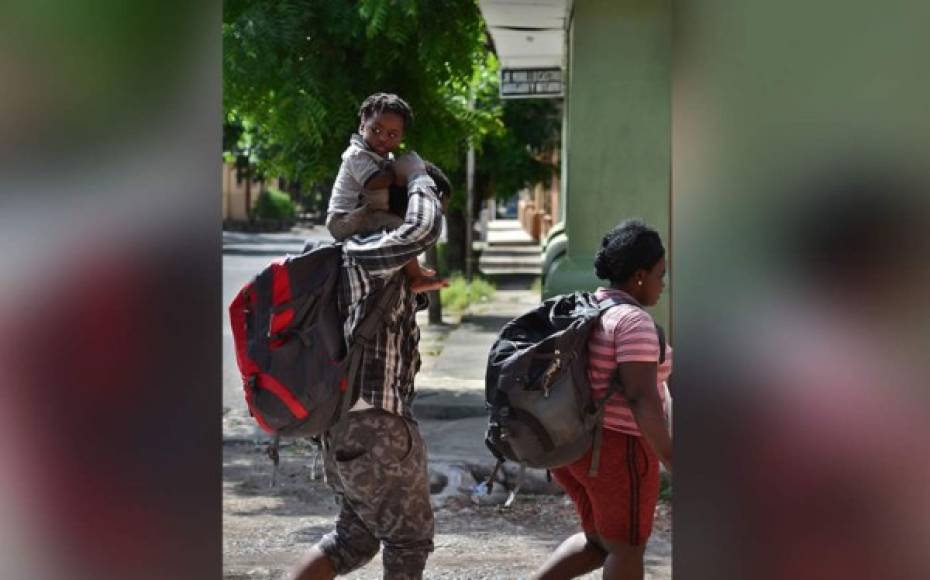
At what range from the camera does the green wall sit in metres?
8.67

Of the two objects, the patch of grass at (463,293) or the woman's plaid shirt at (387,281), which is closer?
the woman's plaid shirt at (387,281)

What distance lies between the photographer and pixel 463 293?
66.4 ft

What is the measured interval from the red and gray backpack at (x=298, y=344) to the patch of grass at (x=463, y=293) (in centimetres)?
1427

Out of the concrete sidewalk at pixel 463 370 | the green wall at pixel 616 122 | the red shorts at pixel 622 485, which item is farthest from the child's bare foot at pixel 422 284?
the concrete sidewalk at pixel 463 370

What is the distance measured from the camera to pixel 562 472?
439cm

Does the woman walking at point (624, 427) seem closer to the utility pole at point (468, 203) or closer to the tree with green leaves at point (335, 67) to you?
the tree with green leaves at point (335, 67)

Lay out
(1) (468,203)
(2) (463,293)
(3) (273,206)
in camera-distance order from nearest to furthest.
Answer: (1) (468,203)
(2) (463,293)
(3) (273,206)

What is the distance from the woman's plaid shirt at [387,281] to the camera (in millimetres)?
3994

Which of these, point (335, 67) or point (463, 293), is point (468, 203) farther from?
point (335, 67)

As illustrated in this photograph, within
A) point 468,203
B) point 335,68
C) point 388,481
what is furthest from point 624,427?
point 468,203

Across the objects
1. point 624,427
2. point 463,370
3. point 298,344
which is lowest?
point 463,370

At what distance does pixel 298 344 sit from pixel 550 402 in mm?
754

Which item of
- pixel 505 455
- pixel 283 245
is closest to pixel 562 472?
pixel 505 455
